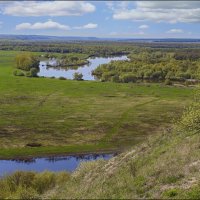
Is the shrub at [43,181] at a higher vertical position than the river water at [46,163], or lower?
higher

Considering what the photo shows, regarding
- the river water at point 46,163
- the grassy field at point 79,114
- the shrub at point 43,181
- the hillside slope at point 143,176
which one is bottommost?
the river water at point 46,163

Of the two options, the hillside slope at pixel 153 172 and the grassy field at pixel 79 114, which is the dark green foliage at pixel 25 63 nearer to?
the grassy field at pixel 79 114

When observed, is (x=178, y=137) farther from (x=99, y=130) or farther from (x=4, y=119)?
(x=4, y=119)

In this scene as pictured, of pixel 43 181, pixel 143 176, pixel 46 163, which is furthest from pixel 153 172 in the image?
pixel 46 163

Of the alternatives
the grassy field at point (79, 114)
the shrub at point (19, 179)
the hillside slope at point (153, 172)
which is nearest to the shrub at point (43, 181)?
the shrub at point (19, 179)

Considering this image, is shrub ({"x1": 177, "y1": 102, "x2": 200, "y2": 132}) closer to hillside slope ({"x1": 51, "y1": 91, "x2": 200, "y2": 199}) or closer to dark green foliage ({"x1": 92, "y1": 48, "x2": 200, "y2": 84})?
hillside slope ({"x1": 51, "y1": 91, "x2": 200, "y2": 199})
